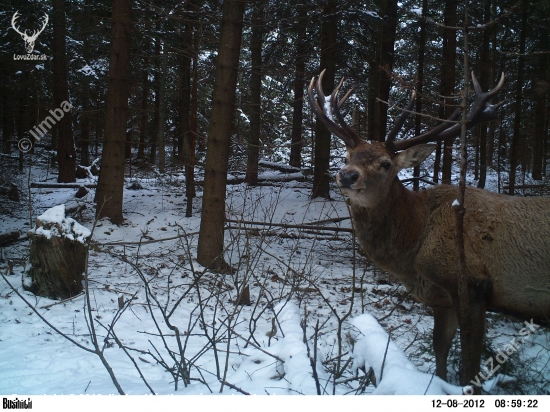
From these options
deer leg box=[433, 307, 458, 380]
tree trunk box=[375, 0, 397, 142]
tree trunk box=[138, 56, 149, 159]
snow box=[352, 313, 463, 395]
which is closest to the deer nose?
snow box=[352, 313, 463, 395]

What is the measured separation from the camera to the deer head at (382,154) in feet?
13.4

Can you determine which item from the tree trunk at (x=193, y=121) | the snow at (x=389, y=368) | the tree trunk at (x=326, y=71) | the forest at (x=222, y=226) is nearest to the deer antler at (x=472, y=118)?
the forest at (x=222, y=226)

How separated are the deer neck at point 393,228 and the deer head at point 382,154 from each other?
0.10 metres

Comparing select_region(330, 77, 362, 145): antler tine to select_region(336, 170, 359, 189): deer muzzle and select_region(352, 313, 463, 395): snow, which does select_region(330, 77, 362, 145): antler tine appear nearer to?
select_region(336, 170, 359, 189): deer muzzle

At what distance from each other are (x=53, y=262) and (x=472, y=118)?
18.9 ft

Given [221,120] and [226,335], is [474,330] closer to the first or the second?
[226,335]

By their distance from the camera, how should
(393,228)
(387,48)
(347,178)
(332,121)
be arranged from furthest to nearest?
(387,48), (332,121), (393,228), (347,178)

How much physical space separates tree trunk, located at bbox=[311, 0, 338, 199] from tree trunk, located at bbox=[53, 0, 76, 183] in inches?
330

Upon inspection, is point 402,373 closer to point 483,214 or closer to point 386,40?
point 483,214

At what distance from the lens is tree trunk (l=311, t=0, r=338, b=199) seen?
1217 centimetres

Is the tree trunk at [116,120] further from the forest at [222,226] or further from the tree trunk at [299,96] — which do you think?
the tree trunk at [299,96]

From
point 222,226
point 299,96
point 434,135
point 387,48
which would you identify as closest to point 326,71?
point 387,48

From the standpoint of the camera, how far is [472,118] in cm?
408
